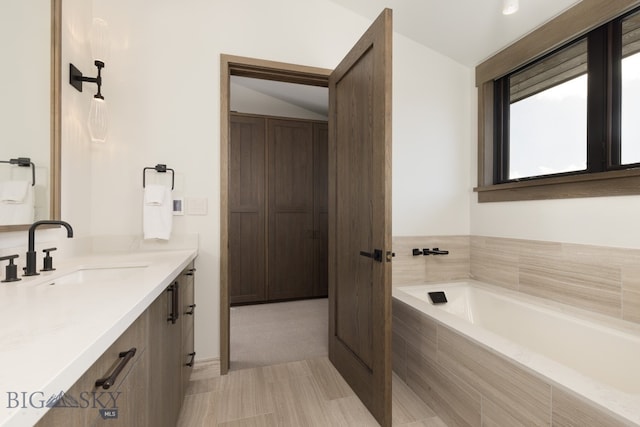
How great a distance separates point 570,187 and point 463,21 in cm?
136

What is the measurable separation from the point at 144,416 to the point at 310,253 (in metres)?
2.99

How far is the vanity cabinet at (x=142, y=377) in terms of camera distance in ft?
1.75

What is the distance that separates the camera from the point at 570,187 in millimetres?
1786

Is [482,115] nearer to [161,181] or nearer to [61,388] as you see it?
[161,181]

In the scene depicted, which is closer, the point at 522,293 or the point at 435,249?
the point at 522,293

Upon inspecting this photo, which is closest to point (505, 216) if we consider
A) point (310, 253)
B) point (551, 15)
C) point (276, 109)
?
point (551, 15)

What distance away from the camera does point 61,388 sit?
43cm

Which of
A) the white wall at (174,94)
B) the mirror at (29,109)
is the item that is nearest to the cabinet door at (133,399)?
the mirror at (29,109)

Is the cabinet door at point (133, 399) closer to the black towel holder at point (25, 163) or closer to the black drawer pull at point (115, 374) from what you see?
the black drawer pull at point (115, 374)

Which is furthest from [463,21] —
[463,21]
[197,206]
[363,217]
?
[197,206]

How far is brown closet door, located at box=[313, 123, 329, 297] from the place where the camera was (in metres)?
3.83

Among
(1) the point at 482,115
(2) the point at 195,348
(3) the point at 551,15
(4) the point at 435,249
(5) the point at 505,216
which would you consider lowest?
(2) the point at 195,348

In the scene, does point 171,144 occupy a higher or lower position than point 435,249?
higher

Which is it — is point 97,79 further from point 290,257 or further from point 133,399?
point 290,257
